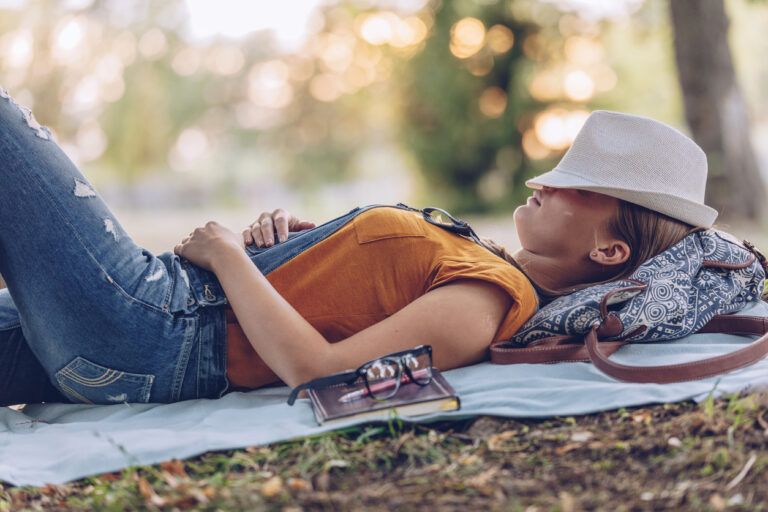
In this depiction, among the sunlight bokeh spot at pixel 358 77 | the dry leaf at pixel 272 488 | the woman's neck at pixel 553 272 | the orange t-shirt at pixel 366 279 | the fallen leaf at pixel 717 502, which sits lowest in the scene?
the fallen leaf at pixel 717 502

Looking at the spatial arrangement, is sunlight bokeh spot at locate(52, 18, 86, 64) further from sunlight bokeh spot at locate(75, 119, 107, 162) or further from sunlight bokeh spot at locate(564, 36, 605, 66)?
sunlight bokeh spot at locate(564, 36, 605, 66)

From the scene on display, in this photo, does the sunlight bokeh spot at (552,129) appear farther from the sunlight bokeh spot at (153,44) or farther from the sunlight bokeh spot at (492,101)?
the sunlight bokeh spot at (153,44)

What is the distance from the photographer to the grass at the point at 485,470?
1.84 meters

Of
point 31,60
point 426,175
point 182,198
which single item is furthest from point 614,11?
point 182,198

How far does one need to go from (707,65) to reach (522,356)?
25.2ft

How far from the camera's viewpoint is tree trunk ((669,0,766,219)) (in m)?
8.77

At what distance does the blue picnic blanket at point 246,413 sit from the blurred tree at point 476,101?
12093mm

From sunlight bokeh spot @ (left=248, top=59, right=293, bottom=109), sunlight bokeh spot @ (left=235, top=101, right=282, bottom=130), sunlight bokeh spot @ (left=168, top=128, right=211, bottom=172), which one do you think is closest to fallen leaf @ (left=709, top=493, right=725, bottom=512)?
sunlight bokeh spot @ (left=168, top=128, right=211, bottom=172)

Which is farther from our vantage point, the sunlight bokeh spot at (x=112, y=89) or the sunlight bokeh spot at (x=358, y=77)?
the sunlight bokeh spot at (x=358, y=77)

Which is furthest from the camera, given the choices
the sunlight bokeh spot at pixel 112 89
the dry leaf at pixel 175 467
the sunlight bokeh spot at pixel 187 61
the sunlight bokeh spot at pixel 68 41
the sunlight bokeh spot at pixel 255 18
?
the sunlight bokeh spot at pixel 255 18

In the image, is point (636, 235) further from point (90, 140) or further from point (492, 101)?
point (90, 140)

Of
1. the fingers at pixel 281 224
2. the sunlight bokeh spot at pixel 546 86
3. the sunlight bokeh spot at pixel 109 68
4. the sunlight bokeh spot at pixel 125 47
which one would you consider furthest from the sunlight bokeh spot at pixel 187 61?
the fingers at pixel 281 224

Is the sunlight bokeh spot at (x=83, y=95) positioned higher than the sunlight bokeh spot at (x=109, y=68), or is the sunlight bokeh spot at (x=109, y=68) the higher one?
the sunlight bokeh spot at (x=109, y=68)

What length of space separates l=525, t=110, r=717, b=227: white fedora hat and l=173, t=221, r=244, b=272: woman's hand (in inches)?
49.4
